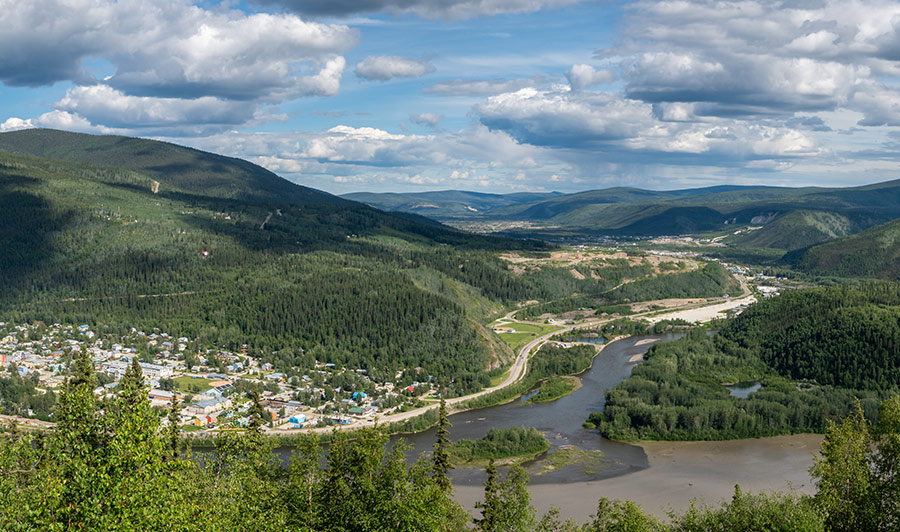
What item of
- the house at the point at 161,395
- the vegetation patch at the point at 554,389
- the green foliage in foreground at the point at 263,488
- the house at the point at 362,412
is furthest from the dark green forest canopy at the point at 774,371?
the house at the point at 161,395

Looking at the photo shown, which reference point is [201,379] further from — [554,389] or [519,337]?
[519,337]

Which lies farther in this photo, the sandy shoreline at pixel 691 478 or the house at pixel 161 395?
the house at pixel 161 395

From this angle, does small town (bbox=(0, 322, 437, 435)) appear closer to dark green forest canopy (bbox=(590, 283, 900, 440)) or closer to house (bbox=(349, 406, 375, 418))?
house (bbox=(349, 406, 375, 418))

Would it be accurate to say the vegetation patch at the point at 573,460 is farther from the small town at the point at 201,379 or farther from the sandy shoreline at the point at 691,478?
the small town at the point at 201,379

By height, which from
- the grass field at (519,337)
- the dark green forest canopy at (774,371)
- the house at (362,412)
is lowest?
the house at (362,412)

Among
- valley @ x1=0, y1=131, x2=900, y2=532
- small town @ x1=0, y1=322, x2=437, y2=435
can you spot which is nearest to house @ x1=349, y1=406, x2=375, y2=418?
small town @ x1=0, y1=322, x2=437, y2=435

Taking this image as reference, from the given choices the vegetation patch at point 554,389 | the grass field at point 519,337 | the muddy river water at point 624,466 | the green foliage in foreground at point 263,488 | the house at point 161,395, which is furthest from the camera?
the grass field at point 519,337

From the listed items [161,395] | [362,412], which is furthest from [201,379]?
[362,412]

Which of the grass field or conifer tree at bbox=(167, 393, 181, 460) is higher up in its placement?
conifer tree at bbox=(167, 393, 181, 460)
